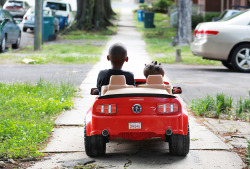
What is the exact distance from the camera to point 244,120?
8.01 metres

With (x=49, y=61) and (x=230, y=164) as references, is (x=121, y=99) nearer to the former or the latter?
(x=230, y=164)

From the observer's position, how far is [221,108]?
855 centimetres

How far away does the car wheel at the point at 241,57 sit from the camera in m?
14.3

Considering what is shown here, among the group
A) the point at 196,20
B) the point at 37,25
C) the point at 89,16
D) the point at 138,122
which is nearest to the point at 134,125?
the point at 138,122

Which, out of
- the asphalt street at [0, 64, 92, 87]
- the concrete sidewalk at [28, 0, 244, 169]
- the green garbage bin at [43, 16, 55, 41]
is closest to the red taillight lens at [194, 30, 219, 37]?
Answer: the asphalt street at [0, 64, 92, 87]

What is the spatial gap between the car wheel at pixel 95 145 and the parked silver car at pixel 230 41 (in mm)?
9117

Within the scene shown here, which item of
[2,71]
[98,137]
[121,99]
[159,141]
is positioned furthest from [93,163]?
[2,71]

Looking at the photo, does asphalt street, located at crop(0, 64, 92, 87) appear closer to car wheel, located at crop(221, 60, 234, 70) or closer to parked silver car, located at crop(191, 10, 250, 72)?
parked silver car, located at crop(191, 10, 250, 72)

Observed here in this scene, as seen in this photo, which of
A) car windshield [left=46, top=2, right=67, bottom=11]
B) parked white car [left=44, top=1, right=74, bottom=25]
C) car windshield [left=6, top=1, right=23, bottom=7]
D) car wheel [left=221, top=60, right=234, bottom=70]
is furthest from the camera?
car windshield [left=6, top=1, right=23, bottom=7]

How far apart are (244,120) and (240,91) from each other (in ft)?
9.02

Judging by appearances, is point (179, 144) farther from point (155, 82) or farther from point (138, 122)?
point (155, 82)

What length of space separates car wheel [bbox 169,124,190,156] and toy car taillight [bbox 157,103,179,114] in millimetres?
267

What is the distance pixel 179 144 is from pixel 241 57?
9.12 meters

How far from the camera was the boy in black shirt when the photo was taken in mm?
5832
